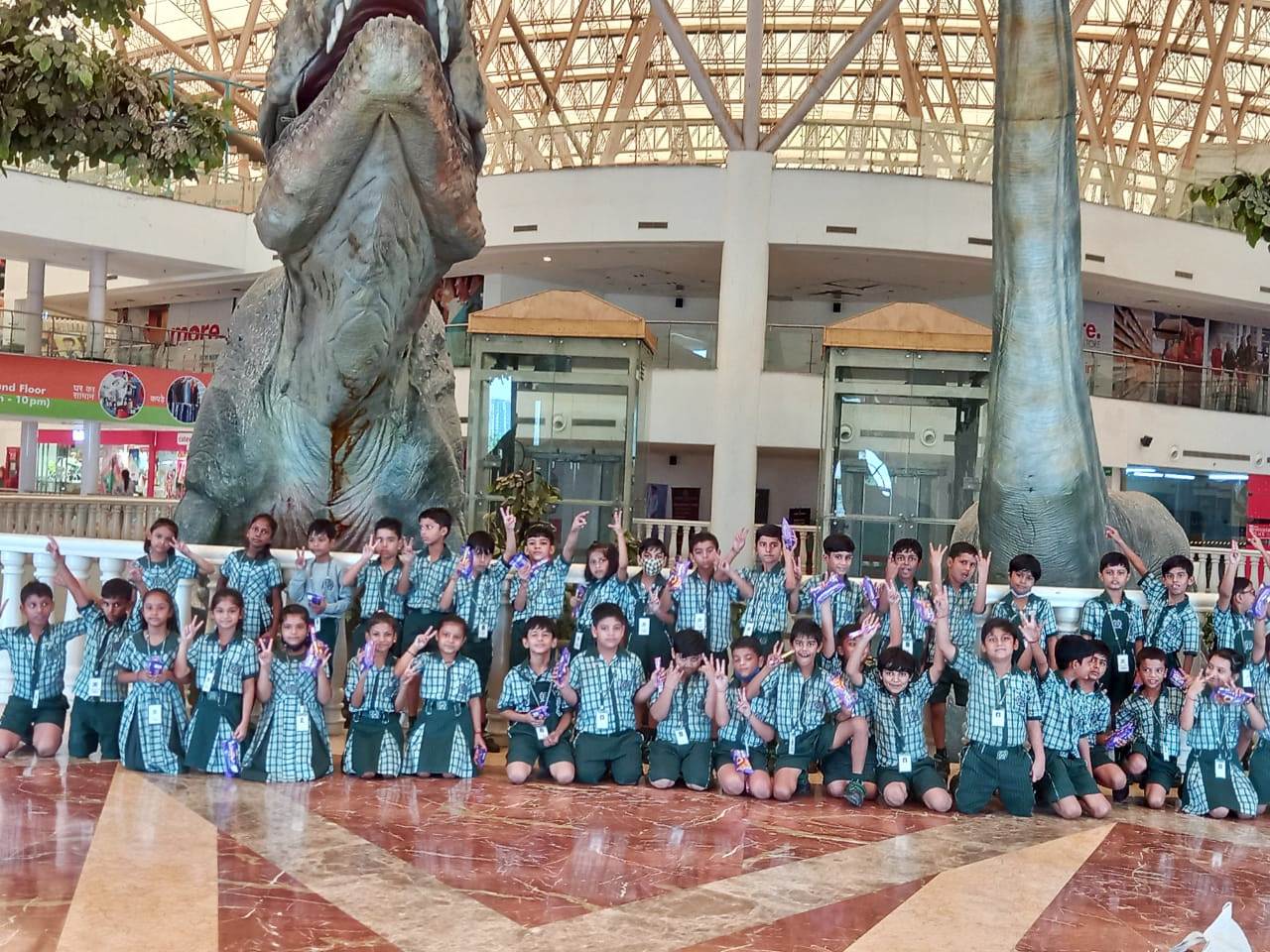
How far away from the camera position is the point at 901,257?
2136 centimetres

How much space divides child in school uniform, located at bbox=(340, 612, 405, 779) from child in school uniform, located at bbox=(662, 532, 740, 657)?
1499mm

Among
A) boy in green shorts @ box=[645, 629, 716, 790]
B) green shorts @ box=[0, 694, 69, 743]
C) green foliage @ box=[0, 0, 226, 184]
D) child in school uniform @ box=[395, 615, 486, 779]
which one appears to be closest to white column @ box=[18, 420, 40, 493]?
green foliage @ box=[0, 0, 226, 184]

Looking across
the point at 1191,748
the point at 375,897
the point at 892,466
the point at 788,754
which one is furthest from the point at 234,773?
the point at 892,466

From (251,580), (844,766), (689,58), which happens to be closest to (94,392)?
(689,58)

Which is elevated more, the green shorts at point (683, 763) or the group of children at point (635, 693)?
the group of children at point (635, 693)

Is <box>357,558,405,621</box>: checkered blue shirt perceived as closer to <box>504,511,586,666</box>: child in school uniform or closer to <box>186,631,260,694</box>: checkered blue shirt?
Answer: <box>504,511,586,666</box>: child in school uniform

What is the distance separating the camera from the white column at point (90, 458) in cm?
2166

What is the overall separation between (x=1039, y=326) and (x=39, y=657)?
545cm

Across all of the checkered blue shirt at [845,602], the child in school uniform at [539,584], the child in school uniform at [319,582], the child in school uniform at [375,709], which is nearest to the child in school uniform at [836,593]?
the checkered blue shirt at [845,602]

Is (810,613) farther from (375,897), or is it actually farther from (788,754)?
(375,897)

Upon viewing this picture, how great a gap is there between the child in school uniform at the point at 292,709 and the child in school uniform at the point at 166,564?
0.75m

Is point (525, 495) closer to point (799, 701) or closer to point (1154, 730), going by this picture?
point (799, 701)

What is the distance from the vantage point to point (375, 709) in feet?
18.2

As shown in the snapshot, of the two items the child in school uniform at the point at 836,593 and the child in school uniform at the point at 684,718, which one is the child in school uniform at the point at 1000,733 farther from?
the child in school uniform at the point at 684,718
